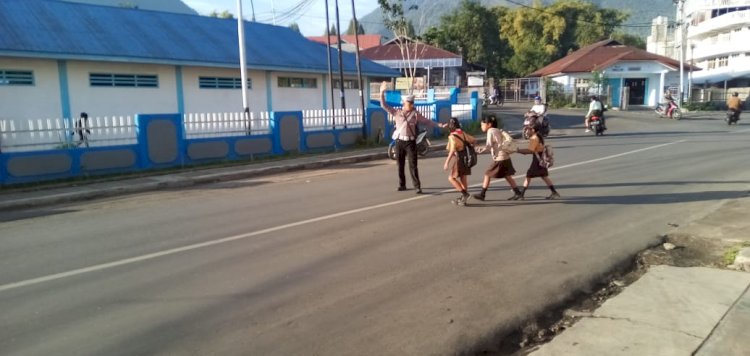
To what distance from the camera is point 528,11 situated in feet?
212

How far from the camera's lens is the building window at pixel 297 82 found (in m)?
24.7

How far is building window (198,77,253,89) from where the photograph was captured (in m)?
21.6

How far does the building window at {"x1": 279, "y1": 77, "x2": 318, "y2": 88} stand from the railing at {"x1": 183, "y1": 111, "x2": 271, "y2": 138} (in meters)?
8.24

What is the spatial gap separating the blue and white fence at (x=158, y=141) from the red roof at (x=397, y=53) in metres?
29.8

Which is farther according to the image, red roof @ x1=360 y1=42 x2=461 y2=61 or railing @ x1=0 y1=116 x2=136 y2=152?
red roof @ x1=360 y1=42 x2=461 y2=61

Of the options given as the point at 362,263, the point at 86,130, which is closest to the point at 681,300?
the point at 362,263

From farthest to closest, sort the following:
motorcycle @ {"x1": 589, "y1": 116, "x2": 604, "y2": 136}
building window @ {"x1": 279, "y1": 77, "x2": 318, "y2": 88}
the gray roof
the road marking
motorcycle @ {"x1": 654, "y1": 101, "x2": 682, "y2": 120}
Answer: motorcycle @ {"x1": 654, "y1": 101, "x2": 682, "y2": 120} → building window @ {"x1": 279, "y1": 77, "x2": 318, "y2": 88} → motorcycle @ {"x1": 589, "y1": 116, "x2": 604, "y2": 136} → the gray roof → the road marking

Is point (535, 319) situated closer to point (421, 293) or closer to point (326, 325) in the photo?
point (421, 293)

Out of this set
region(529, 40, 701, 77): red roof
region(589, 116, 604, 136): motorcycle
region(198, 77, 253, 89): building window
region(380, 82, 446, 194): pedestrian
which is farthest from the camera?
region(529, 40, 701, 77): red roof

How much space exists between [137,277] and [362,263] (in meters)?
2.30

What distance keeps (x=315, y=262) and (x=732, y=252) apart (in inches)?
180

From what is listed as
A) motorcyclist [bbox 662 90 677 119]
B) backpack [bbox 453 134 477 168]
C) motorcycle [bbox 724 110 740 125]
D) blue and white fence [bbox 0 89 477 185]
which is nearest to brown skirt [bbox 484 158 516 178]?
backpack [bbox 453 134 477 168]

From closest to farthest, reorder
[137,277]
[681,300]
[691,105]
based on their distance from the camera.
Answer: [681,300] < [137,277] < [691,105]

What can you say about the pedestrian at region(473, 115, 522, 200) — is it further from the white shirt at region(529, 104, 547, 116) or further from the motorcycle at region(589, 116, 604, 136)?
the motorcycle at region(589, 116, 604, 136)
